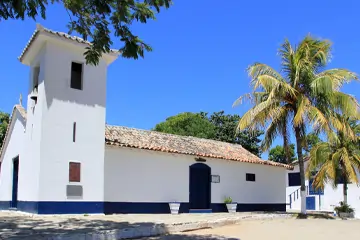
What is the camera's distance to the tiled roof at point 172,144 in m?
16.7

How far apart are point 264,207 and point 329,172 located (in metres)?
3.75

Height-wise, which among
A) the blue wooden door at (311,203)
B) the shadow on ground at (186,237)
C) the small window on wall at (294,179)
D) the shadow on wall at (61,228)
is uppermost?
the small window on wall at (294,179)

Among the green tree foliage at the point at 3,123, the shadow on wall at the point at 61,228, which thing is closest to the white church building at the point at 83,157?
the shadow on wall at the point at 61,228

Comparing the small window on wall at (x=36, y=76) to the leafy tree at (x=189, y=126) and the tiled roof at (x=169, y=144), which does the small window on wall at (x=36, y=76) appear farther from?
the leafy tree at (x=189, y=126)

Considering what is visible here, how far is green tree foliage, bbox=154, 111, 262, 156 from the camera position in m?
34.7

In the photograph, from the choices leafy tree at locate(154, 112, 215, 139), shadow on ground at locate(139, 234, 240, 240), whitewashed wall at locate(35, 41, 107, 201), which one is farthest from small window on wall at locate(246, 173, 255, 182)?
leafy tree at locate(154, 112, 215, 139)

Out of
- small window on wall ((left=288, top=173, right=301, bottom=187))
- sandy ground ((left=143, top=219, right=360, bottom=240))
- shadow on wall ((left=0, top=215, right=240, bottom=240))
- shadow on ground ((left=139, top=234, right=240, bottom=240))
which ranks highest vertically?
small window on wall ((left=288, top=173, right=301, bottom=187))

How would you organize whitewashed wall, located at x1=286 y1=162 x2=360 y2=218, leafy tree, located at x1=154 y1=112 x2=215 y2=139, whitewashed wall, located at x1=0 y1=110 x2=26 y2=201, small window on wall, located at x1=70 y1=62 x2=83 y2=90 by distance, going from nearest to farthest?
small window on wall, located at x1=70 y1=62 x2=83 y2=90 → whitewashed wall, located at x1=0 y1=110 x2=26 y2=201 → whitewashed wall, located at x1=286 y1=162 x2=360 y2=218 → leafy tree, located at x1=154 y1=112 x2=215 y2=139

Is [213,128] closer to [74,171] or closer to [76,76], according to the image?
[76,76]

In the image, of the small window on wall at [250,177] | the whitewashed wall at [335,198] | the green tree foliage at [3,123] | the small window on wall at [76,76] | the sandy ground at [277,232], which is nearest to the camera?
the sandy ground at [277,232]

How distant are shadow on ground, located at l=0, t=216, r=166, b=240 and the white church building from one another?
5.90 ft

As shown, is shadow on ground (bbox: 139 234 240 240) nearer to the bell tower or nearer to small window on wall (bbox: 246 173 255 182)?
the bell tower

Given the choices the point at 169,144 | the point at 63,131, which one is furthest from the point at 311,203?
the point at 63,131

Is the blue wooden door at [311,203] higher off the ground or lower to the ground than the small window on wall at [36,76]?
lower
